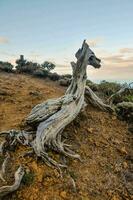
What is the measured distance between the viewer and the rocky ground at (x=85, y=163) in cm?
660

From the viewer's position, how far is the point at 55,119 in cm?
815

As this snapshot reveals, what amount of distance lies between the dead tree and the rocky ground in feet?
0.66

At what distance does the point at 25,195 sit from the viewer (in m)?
6.30

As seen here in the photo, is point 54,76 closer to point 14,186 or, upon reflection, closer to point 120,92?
point 120,92

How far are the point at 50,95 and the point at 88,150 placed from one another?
4.33 meters

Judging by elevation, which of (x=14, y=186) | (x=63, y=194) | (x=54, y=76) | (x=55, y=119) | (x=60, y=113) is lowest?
(x=63, y=194)

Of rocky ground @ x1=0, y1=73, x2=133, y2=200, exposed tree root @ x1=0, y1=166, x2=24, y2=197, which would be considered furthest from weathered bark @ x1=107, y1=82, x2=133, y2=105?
exposed tree root @ x1=0, y1=166, x2=24, y2=197

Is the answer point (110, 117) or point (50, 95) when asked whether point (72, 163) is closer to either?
point (110, 117)

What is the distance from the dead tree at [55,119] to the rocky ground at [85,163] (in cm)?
20

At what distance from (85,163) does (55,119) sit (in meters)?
1.27

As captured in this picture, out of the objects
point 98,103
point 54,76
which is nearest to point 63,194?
point 98,103

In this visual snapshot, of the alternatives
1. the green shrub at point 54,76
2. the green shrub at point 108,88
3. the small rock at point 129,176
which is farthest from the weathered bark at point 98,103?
the green shrub at point 54,76

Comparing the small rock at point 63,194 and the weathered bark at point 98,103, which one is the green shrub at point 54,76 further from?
the small rock at point 63,194

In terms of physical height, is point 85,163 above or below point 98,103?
below
